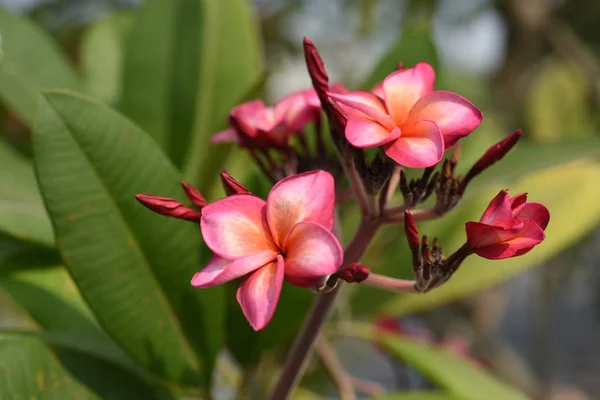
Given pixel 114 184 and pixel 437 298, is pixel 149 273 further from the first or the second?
pixel 437 298

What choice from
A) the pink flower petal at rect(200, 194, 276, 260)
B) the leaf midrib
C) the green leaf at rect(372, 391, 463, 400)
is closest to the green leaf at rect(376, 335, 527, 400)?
the green leaf at rect(372, 391, 463, 400)

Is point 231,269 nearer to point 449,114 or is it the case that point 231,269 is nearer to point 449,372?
point 449,114

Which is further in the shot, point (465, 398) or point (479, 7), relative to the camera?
point (479, 7)

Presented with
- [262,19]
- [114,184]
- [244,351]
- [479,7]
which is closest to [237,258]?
[114,184]

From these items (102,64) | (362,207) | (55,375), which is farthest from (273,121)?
(102,64)

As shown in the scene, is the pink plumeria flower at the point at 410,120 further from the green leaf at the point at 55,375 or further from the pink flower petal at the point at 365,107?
→ the green leaf at the point at 55,375

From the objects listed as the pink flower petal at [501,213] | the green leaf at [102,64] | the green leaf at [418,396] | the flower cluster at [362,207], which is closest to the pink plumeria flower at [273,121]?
the flower cluster at [362,207]

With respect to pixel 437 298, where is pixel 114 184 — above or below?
above

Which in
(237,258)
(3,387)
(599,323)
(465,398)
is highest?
(237,258)
